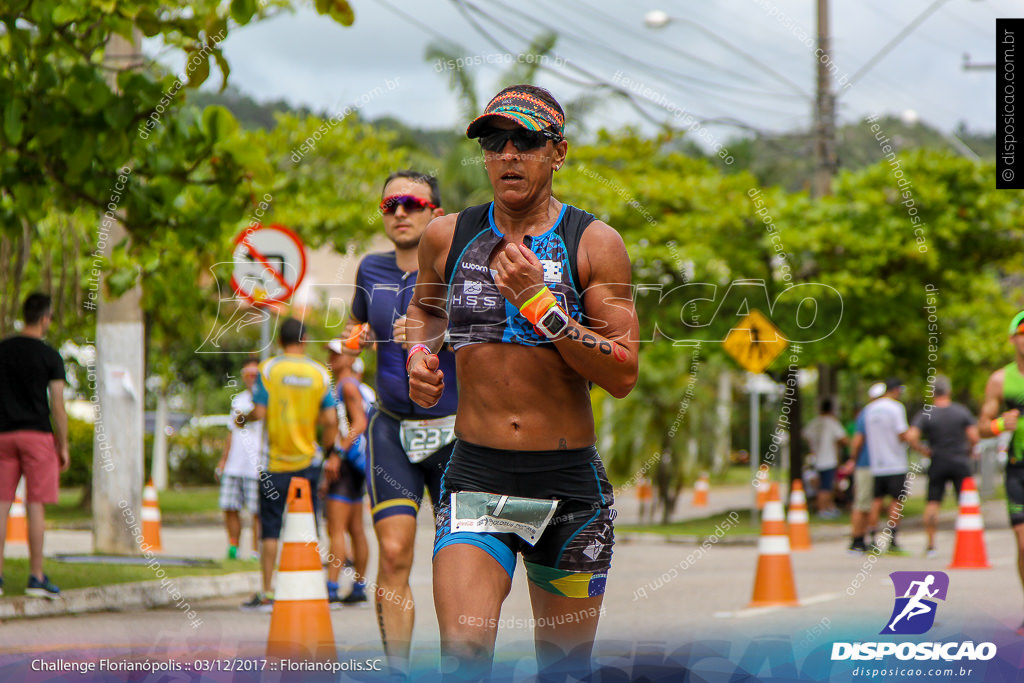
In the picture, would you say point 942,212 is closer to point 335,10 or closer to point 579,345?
point 335,10

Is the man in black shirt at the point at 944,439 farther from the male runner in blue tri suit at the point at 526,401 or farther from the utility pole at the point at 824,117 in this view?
the male runner in blue tri suit at the point at 526,401

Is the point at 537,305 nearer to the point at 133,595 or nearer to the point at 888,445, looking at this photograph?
the point at 133,595

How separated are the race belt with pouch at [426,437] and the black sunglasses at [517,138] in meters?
2.12

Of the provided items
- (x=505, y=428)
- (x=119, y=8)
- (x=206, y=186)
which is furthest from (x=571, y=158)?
(x=505, y=428)

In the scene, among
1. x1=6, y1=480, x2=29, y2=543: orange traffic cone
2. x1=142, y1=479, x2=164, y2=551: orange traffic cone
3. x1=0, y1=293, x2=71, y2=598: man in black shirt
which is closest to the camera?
x1=0, y1=293, x2=71, y2=598: man in black shirt

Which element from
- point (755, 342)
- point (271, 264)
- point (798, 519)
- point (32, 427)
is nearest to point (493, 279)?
point (32, 427)

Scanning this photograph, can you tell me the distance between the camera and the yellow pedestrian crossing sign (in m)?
12.1

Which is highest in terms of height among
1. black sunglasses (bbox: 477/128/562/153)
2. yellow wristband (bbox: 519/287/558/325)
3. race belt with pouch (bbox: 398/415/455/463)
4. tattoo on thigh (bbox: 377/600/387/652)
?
black sunglasses (bbox: 477/128/562/153)

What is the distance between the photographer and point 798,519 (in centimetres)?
1261

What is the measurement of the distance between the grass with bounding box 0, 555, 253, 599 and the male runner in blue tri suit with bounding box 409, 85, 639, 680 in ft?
17.4

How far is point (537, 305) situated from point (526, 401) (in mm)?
376

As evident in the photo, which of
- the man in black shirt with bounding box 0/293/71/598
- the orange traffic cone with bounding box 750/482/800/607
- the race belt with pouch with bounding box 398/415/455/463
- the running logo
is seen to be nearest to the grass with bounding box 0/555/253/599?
the man in black shirt with bounding box 0/293/71/598

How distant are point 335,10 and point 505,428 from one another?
3.11 meters

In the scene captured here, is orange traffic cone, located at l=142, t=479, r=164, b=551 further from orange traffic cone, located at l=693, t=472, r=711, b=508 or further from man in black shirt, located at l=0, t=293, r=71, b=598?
orange traffic cone, located at l=693, t=472, r=711, b=508
